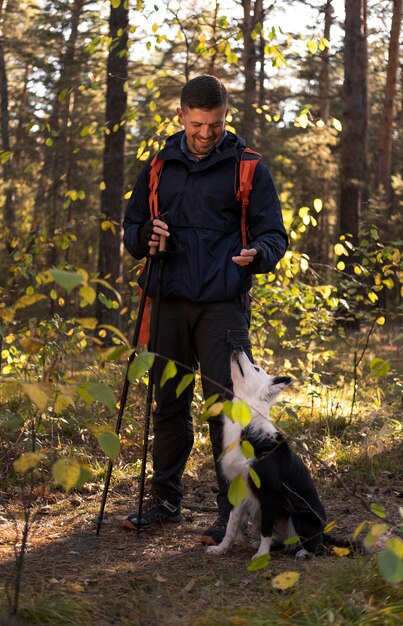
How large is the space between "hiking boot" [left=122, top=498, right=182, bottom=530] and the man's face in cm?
216

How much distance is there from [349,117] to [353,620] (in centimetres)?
1485

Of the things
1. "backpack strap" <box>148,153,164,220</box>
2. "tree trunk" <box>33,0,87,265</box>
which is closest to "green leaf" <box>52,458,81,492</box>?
"backpack strap" <box>148,153,164,220</box>

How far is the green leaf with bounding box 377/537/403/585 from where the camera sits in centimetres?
237

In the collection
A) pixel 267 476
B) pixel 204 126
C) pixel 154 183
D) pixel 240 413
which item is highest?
pixel 204 126

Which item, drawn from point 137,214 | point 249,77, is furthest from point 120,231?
point 137,214

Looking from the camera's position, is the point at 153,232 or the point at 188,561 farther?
the point at 153,232

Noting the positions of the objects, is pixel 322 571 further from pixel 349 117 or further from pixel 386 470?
pixel 349 117

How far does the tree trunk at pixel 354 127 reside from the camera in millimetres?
16531

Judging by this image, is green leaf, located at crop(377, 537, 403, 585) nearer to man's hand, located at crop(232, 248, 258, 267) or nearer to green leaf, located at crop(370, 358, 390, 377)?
green leaf, located at crop(370, 358, 390, 377)

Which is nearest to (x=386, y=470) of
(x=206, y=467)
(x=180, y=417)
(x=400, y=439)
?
(x=400, y=439)

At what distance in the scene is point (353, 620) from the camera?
10.3ft

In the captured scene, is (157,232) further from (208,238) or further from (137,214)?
(137,214)

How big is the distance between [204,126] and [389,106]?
59.5 feet

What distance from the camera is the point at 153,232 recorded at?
451 centimetres
